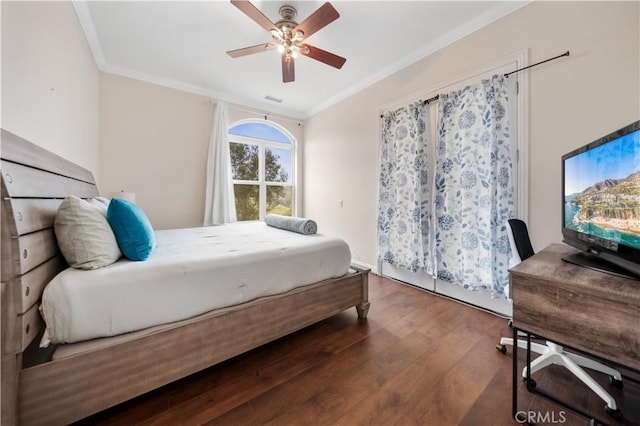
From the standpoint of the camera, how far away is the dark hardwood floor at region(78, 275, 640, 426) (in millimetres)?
1165

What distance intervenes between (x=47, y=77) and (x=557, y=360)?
363 centimetres

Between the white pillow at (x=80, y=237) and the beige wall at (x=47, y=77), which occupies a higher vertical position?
the beige wall at (x=47, y=77)

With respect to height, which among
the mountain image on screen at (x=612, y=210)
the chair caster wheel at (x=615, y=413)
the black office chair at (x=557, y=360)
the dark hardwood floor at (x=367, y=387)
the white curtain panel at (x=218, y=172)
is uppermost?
the white curtain panel at (x=218, y=172)

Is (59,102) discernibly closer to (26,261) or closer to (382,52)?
(26,261)

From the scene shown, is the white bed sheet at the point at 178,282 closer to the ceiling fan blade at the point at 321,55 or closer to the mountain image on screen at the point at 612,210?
the mountain image on screen at the point at 612,210

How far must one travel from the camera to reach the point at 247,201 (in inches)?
165

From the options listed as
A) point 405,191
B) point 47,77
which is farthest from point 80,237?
point 405,191

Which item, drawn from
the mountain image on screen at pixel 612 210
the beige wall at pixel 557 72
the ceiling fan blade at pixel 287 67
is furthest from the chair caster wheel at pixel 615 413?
Result: the ceiling fan blade at pixel 287 67

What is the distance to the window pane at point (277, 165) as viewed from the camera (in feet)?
14.4

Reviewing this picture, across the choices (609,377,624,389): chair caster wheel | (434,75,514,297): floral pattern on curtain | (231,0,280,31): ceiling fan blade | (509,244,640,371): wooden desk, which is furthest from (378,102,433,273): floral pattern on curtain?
(231,0,280,31): ceiling fan blade

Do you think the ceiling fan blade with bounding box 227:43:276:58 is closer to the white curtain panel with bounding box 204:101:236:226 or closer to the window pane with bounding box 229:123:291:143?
the white curtain panel with bounding box 204:101:236:226

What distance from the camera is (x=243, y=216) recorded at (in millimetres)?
4168

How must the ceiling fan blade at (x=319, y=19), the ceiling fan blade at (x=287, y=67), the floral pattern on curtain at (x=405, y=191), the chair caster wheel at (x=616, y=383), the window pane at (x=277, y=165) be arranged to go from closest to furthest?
the chair caster wheel at (x=616, y=383)
the ceiling fan blade at (x=319, y=19)
the ceiling fan blade at (x=287, y=67)
the floral pattern on curtain at (x=405, y=191)
the window pane at (x=277, y=165)

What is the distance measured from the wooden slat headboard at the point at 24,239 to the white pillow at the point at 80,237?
0.20ft
